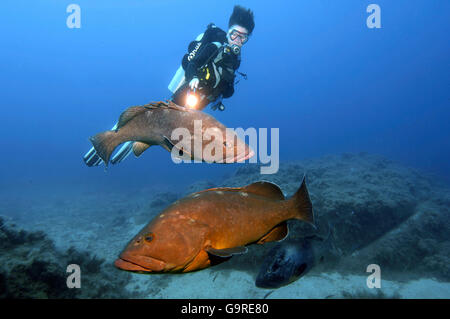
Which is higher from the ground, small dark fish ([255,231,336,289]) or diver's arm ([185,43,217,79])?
diver's arm ([185,43,217,79])

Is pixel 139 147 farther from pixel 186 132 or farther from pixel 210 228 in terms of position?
pixel 210 228

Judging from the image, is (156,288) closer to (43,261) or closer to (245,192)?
(43,261)

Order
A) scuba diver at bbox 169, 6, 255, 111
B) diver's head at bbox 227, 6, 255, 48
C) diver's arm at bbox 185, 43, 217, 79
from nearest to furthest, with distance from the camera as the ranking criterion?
scuba diver at bbox 169, 6, 255, 111 < diver's arm at bbox 185, 43, 217, 79 < diver's head at bbox 227, 6, 255, 48

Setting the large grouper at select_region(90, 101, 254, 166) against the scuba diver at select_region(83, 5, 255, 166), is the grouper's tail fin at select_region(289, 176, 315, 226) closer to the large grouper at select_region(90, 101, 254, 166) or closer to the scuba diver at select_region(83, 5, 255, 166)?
the large grouper at select_region(90, 101, 254, 166)

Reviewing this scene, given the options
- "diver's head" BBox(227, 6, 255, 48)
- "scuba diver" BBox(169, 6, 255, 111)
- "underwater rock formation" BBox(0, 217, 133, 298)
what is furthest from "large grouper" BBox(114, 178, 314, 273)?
"diver's head" BBox(227, 6, 255, 48)

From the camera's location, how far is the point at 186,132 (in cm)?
214

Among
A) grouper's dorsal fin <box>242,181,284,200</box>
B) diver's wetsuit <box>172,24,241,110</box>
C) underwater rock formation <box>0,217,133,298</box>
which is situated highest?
diver's wetsuit <box>172,24,241,110</box>

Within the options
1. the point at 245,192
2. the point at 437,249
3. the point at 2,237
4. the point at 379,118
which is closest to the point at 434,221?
the point at 437,249

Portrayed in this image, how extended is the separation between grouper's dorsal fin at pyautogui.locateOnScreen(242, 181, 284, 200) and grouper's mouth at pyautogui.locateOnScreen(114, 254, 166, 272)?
3.63ft

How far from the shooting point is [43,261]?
3.42 m

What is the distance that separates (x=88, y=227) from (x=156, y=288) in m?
7.69

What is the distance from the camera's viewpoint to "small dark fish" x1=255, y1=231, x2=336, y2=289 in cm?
295

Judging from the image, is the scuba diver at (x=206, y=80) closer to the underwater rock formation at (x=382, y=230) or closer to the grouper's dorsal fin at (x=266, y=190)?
the grouper's dorsal fin at (x=266, y=190)

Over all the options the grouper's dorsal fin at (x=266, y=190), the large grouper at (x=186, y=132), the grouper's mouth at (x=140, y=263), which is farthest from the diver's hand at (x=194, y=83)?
the grouper's mouth at (x=140, y=263)
